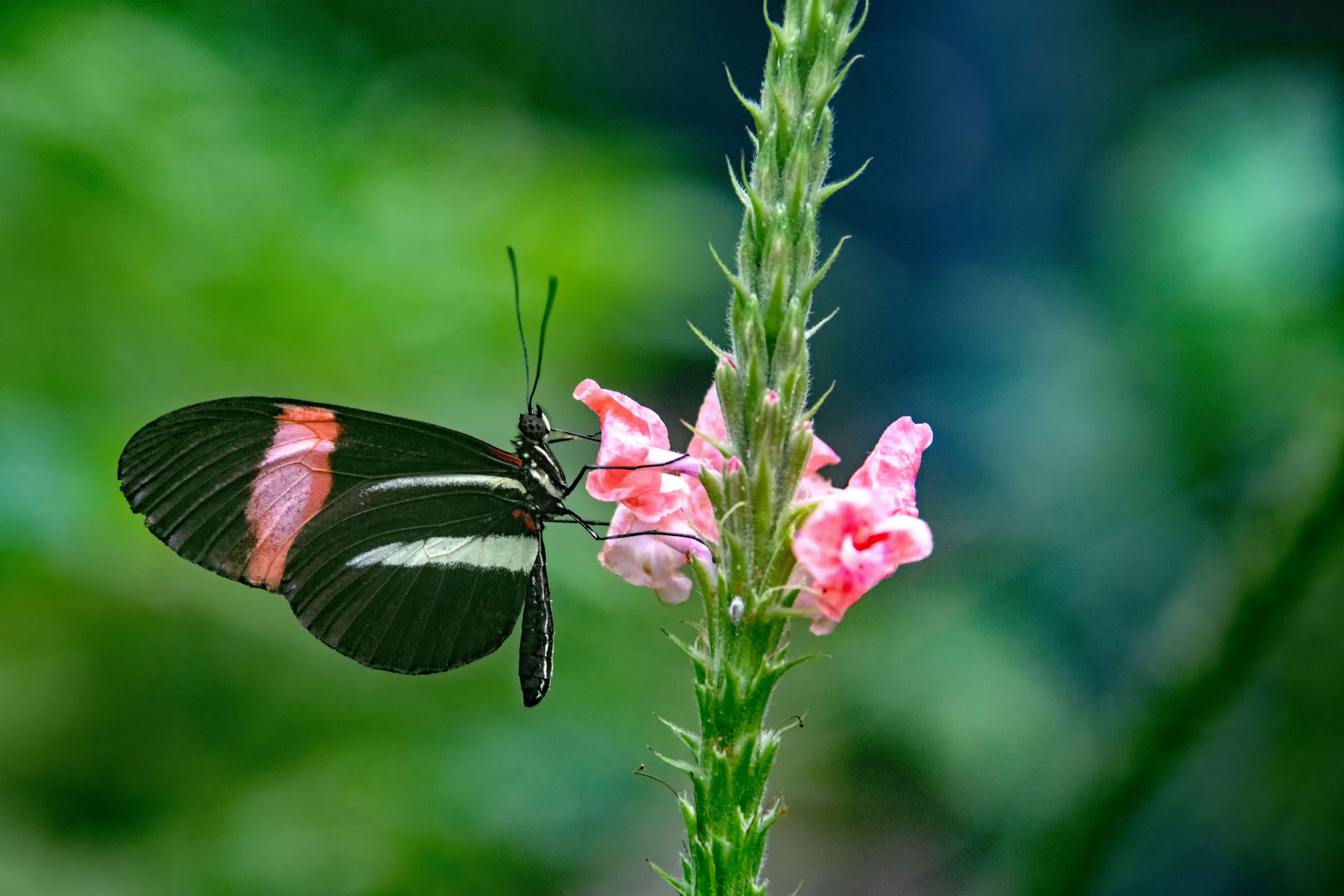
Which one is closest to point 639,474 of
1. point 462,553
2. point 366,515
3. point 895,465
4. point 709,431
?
point 709,431

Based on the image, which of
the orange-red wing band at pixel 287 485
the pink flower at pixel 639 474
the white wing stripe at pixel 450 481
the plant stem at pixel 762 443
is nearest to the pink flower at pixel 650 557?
the pink flower at pixel 639 474

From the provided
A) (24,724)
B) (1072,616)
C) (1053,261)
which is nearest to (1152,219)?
(1053,261)

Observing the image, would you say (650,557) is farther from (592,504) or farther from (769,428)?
(592,504)

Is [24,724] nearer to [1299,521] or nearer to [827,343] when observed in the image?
[1299,521]

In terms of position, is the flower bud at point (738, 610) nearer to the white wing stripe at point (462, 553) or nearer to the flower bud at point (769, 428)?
the flower bud at point (769, 428)


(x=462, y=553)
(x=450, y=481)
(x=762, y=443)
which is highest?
(x=450, y=481)

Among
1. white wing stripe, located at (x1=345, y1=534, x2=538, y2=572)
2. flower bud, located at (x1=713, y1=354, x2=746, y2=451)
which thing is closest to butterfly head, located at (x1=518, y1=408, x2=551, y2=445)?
→ white wing stripe, located at (x1=345, y1=534, x2=538, y2=572)
